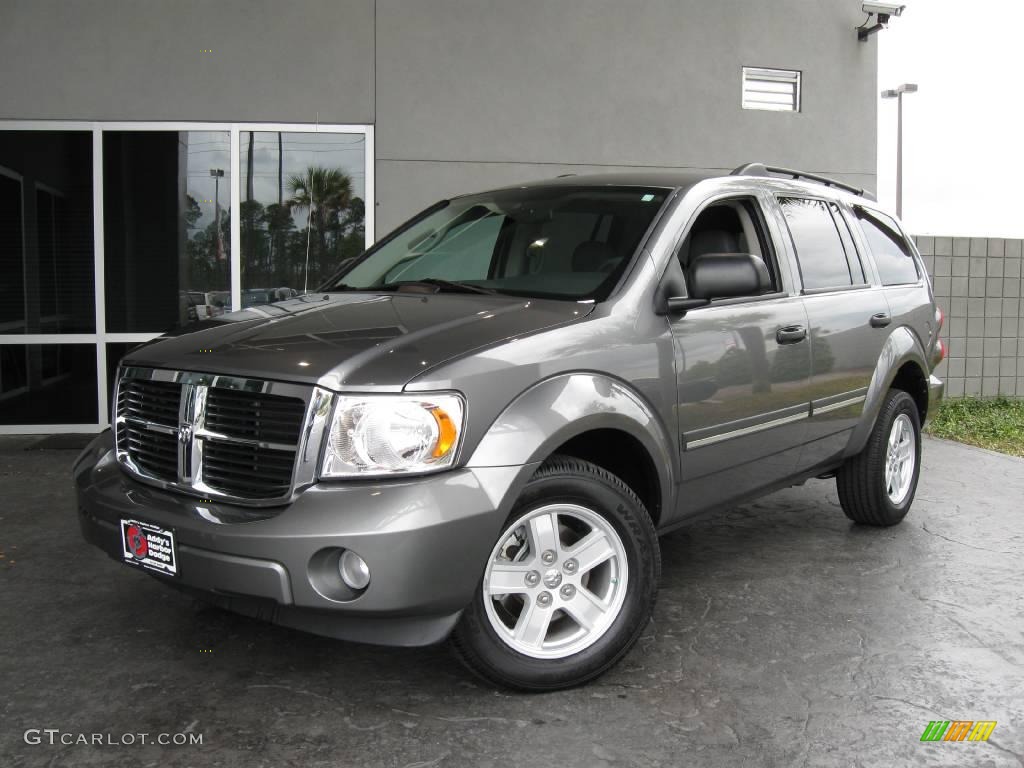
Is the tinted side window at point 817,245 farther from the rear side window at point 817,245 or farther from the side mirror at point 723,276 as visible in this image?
the side mirror at point 723,276

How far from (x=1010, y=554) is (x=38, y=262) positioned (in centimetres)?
781

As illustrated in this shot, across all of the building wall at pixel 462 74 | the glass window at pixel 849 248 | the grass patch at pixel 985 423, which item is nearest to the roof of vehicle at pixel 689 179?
the glass window at pixel 849 248

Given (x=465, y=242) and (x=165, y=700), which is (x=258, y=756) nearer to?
(x=165, y=700)

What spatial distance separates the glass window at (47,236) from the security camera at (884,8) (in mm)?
7250

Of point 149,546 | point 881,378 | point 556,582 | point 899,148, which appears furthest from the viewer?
point 899,148

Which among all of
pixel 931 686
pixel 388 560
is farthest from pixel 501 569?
pixel 931 686

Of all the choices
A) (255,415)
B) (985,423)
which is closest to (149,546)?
(255,415)

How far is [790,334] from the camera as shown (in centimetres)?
395

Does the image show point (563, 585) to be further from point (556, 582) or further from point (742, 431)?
point (742, 431)

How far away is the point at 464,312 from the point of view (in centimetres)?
318

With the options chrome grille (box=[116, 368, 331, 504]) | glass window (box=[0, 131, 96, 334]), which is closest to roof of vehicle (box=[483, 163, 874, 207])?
chrome grille (box=[116, 368, 331, 504])

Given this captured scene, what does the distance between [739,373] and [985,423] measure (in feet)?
21.0

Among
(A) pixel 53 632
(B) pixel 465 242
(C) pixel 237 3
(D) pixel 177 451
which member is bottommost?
(A) pixel 53 632

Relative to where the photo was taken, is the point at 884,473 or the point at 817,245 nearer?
the point at 817,245
